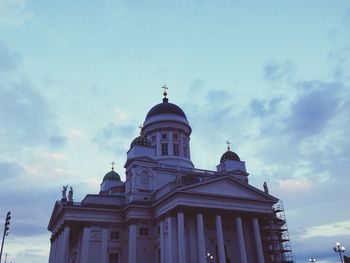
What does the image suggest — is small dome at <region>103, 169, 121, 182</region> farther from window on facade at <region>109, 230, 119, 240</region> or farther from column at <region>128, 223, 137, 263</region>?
column at <region>128, 223, 137, 263</region>

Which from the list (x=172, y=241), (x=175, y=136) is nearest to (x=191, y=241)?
(x=172, y=241)

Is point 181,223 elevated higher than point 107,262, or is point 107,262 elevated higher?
point 181,223

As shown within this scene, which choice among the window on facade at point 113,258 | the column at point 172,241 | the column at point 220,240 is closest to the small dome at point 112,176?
the window on facade at point 113,258

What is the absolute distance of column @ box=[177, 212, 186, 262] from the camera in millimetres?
32719

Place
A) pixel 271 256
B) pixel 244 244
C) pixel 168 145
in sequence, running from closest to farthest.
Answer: pixel 244 244 → pixel 271 256 → pixel 168 145

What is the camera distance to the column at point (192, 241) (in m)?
34.7

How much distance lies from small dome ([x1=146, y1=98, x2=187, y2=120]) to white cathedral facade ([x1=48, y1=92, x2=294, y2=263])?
8.11 m

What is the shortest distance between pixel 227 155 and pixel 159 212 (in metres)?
16.2

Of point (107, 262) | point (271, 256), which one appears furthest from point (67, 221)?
point (271, 256)

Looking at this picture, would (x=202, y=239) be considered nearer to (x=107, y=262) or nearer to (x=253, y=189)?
(x=253, y=189)

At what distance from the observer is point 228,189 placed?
37.8 meters

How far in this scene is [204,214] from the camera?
37.3m

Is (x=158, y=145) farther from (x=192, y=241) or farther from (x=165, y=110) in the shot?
(x=192, y=241)

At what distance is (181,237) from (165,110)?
23.3 m
